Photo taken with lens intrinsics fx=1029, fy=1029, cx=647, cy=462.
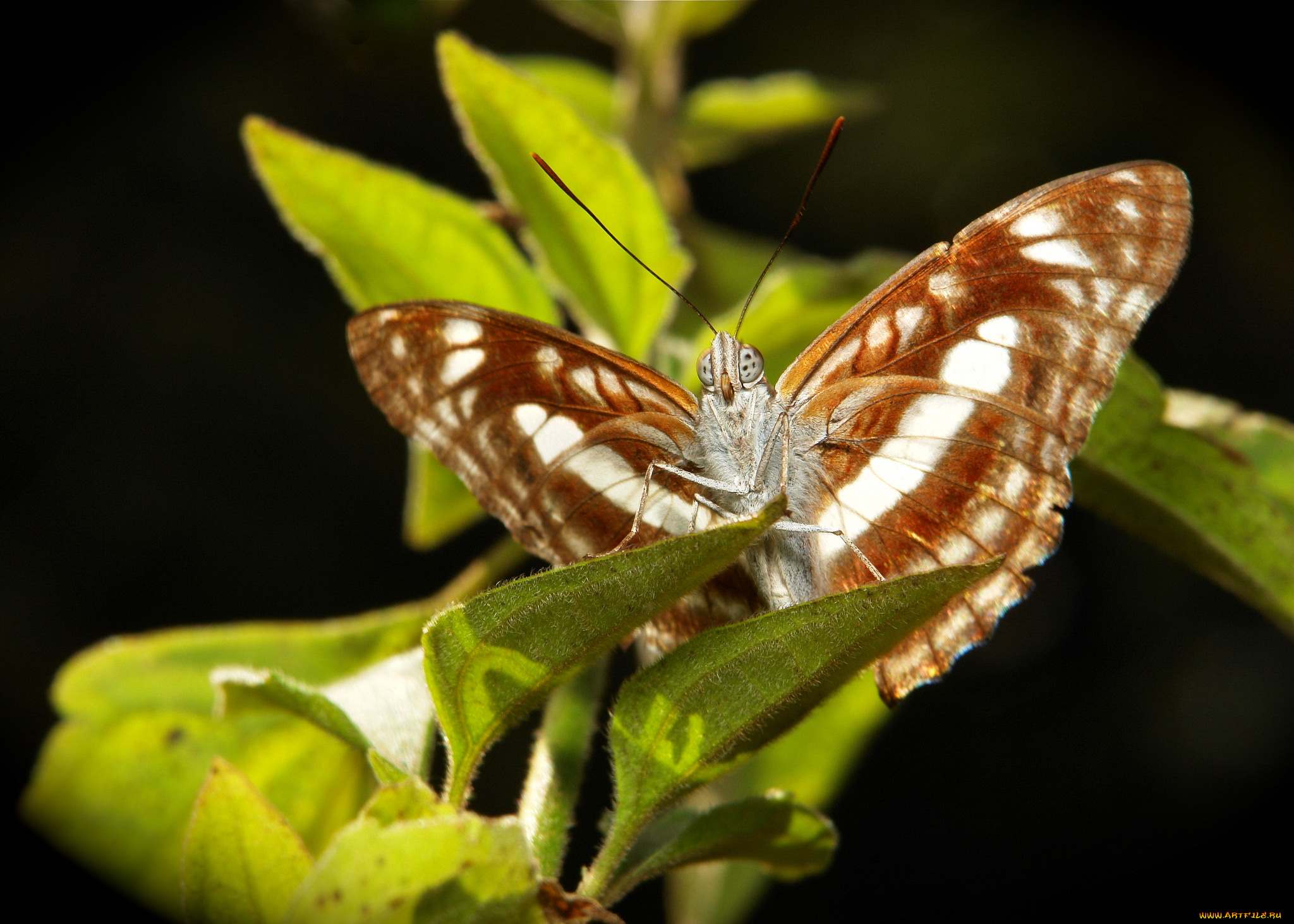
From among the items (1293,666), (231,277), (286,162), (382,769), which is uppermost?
(286,162)

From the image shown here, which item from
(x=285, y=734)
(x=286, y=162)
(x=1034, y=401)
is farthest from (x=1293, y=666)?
(x=286, y=162)

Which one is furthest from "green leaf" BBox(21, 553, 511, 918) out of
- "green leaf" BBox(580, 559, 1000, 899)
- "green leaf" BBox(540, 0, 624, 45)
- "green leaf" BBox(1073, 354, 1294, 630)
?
"green leaf" BBox(540, 0, 624, 45)

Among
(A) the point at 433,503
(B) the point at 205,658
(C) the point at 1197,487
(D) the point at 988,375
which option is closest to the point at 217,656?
(B) the point at 205,658

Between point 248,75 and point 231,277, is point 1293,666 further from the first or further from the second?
point 248,75

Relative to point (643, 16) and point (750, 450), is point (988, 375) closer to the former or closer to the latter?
point (750, 450)

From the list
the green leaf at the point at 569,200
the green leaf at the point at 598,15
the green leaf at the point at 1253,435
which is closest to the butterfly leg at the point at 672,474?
the green leaf at the point at 569,200

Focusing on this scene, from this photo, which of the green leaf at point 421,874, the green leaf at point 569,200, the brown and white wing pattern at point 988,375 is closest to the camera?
the green leaf at point 421,874

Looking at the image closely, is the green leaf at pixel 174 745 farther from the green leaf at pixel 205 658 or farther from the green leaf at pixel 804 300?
the green leaf at pixel 804 300
